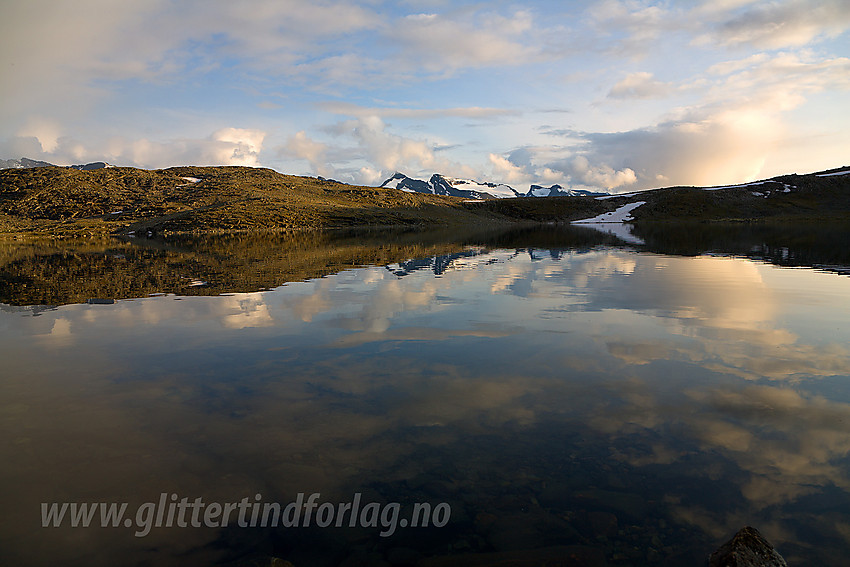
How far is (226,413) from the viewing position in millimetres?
10367

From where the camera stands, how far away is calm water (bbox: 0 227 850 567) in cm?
652

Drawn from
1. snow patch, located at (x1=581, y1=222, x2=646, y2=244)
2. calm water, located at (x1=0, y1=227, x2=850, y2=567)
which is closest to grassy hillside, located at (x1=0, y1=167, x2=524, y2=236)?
snow patch, located at (x1=581, y1=222, x2=646, y2=244)

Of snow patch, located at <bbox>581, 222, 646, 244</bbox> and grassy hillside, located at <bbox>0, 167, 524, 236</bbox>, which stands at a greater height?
grassy hillside, located at <bbox>0, 167, 524, 236</bbox>

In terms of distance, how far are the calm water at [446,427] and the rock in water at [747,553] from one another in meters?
0.33

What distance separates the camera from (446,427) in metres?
9.51

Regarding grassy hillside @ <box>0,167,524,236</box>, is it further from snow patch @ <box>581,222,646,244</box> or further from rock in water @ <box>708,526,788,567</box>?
rock in water @ <box>708,526,788,567</box>

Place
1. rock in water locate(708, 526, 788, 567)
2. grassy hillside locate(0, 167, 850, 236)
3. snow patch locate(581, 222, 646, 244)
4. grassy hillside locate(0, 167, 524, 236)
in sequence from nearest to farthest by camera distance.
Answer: rock in water locate(708, 526, 788, 567) < snow patch locate(581, 222, 646, 244) < grassy hillside locate(0, 167, 524, 236) < grassy hillside locate(0, 167, 850, 236)

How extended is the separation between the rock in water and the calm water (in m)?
0.33

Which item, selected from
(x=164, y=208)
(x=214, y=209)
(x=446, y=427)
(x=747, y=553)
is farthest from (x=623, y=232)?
(x=164, y=208)

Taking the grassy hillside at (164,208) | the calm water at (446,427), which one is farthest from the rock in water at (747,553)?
the grassy hillside at (164,208)

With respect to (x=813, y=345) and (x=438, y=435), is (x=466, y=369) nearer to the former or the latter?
(x=438, y=435)

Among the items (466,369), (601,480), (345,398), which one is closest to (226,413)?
(345,398)

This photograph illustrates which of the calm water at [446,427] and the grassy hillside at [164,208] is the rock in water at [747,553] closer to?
the calm water at [446,427]

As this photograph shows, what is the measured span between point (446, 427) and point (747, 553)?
17.0 ft
